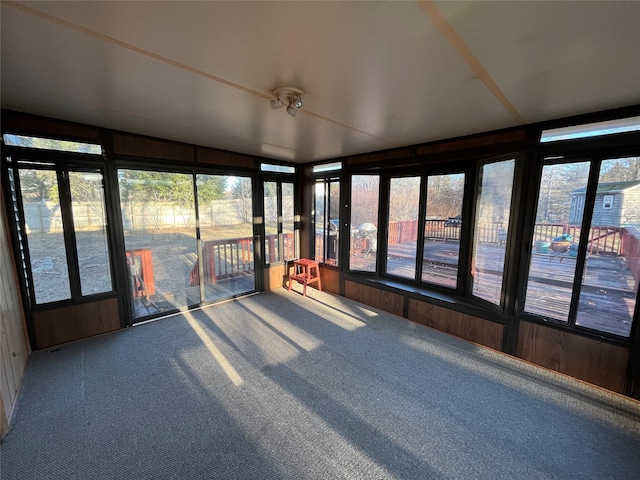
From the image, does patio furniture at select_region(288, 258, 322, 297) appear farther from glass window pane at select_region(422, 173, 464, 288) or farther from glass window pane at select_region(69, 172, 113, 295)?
glass window pane at select_region(69, 172, 113, 295)

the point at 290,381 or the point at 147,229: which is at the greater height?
the point at 147,229

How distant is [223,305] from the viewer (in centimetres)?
387

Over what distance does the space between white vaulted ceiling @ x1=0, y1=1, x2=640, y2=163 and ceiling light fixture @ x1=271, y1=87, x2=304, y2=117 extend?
0.18ft

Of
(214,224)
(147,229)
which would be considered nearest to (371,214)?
(214,224)

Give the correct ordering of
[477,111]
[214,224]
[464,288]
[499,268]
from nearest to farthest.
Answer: [477,111] → [499,268] → [464,288] → [214,224]

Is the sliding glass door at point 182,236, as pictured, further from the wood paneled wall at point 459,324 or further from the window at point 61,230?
the wood paneled wall at point 459,324

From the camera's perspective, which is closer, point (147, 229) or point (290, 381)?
point (290, 381)

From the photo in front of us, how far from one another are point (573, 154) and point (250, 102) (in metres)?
2.77

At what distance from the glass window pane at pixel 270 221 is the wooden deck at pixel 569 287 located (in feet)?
10.3

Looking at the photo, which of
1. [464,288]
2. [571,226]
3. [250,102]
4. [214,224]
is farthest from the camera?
[214,224]

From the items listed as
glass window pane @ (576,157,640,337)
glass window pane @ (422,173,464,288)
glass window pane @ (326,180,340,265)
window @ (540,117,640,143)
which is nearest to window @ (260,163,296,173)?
glass window pane @ (326,180,340,265)

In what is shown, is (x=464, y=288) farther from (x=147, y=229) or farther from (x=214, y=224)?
(x=147, y=229)

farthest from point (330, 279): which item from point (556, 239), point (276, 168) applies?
point (556, 239)

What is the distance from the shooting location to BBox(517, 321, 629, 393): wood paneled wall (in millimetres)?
2127
